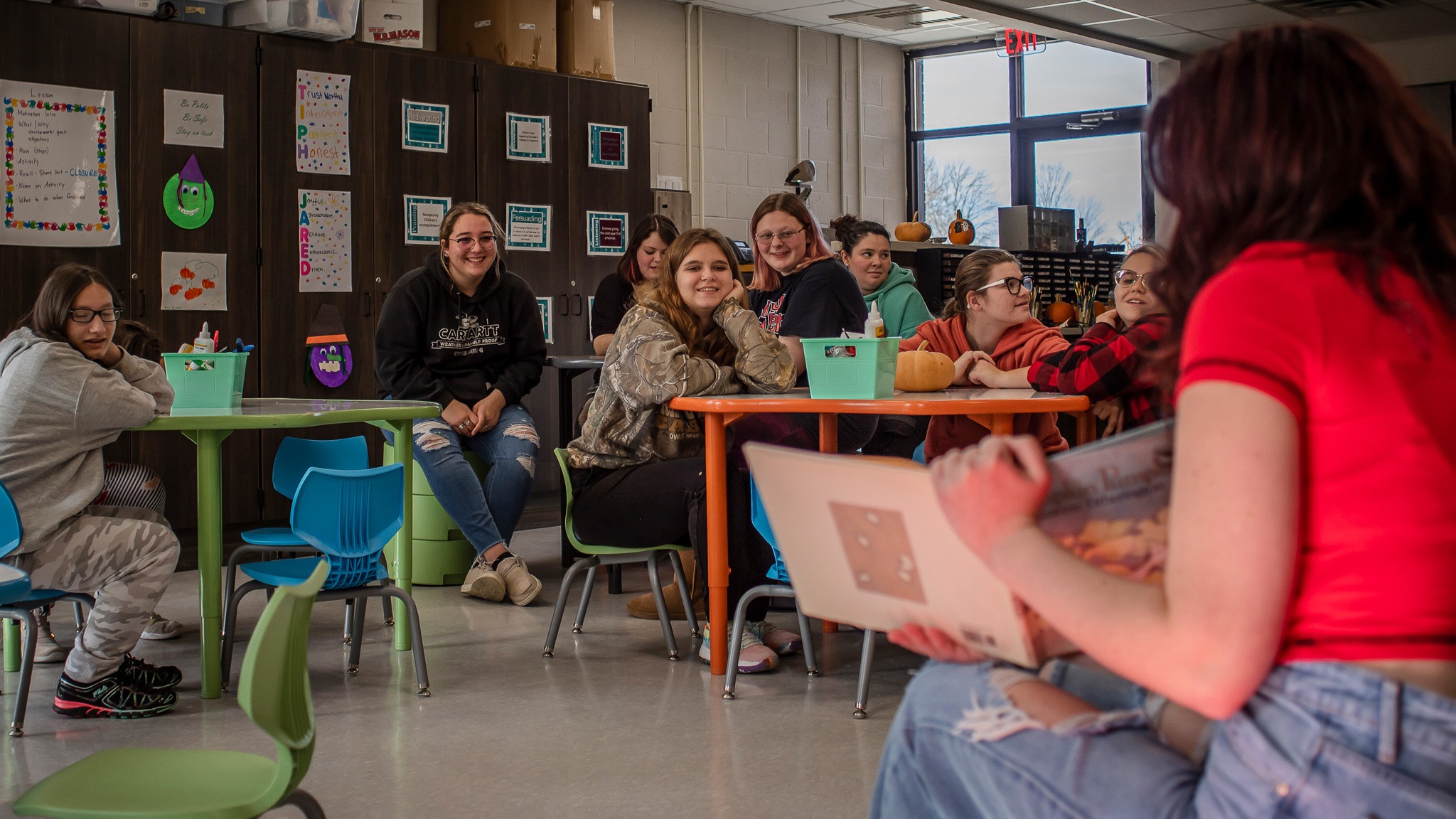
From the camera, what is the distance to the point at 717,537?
3.08 m

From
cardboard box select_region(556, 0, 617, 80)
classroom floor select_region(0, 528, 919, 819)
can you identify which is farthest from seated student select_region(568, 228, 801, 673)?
cardboard box select_region(556, 0, 617, 80)

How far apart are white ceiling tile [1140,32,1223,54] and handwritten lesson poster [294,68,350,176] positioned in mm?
4849

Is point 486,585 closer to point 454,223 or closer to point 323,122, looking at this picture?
point 454,223

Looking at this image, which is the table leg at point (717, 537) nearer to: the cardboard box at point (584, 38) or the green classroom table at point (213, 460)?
the green classroom table at point (213, 460)

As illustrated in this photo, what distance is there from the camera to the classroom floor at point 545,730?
7.65ft

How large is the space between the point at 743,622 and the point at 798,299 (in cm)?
108

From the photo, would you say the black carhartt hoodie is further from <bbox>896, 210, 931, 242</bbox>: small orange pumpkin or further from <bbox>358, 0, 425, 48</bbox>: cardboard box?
<bbox>896, 210, 931, 242</bbox>: small orange pumpkin

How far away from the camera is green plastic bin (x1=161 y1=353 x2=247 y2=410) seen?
3.25m

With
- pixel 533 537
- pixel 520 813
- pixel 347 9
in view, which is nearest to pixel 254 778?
pixel 520 813

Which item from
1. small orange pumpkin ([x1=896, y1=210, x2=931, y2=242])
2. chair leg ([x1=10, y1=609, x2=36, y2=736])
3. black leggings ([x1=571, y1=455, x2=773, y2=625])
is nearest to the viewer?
chair leg ([x1=10, y1=609, x2=36, y2=736])

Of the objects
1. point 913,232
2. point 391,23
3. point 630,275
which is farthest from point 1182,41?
point 391,23

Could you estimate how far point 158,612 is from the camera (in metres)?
3.92

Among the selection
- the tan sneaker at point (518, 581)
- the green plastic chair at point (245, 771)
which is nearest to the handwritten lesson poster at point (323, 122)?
the tan sneaker at point (518, 581)

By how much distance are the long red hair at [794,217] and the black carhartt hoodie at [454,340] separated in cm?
A: 111
